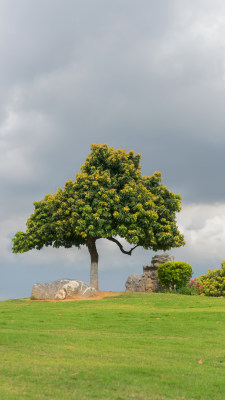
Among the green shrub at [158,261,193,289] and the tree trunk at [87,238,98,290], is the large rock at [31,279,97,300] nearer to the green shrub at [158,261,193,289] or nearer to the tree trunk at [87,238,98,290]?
the tree trunk at [87,238,98,290]

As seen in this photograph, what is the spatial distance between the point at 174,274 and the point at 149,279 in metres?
2.99

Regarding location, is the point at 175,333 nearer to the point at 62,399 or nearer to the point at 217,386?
the point at 217,386

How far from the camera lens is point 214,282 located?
30.6 meters

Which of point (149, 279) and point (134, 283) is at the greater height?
point (149, 279)

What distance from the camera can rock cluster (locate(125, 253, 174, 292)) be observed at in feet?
108

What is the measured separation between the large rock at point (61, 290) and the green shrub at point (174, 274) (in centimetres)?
575

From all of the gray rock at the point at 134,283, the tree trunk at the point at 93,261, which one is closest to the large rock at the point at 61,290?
the tree trunk at the point at 93,261

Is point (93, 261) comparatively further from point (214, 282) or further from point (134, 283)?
point (214, 282)

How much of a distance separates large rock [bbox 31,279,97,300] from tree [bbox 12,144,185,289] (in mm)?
3491

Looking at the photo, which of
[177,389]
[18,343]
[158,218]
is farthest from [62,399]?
[158,218]

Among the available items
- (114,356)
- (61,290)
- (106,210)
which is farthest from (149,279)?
(114,356)

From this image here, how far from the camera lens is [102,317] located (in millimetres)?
17688

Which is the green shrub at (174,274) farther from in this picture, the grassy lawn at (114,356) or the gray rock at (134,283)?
the grassy lawn at (114,356)

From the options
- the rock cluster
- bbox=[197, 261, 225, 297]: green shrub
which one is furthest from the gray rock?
bbox=[197, 261, 225, 297]: green shrub
